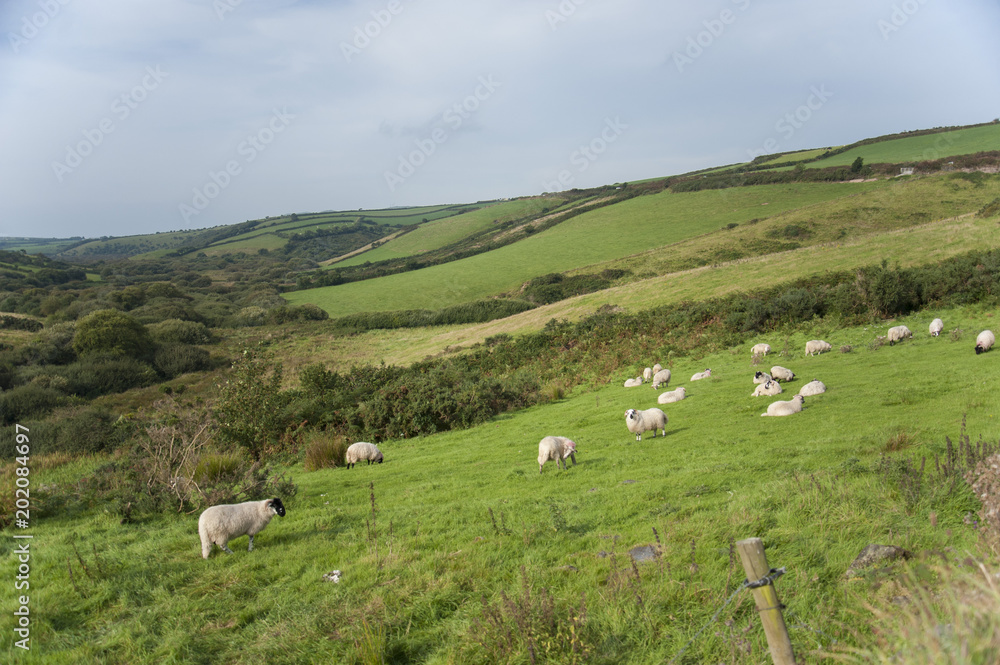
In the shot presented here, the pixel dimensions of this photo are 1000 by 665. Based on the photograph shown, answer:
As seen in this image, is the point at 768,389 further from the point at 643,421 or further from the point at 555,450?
the point at 555,450

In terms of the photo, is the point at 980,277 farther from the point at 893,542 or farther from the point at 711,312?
the point at 893,542

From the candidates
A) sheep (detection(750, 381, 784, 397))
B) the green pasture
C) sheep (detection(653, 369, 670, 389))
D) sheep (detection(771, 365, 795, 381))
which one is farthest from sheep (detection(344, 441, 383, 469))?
sheep (detection(771, 365, 795, 381))

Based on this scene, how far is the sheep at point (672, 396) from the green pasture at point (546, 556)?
5042 mm

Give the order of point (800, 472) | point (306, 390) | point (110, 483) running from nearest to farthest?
point (800, 472) → point (110, 483) → point (306, 390)

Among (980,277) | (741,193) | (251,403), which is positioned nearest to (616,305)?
(980,277)

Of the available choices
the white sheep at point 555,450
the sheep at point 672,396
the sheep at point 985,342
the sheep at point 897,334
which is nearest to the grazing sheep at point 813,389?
the sheep at point 672,396

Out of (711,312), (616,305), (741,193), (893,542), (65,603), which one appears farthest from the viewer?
(741,193)

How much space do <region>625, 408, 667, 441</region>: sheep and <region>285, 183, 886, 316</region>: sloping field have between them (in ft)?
222

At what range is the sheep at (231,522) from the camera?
26.4 feet

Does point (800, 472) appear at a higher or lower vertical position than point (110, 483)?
lower

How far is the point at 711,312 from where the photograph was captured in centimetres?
3209

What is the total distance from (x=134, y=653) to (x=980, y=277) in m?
34.8

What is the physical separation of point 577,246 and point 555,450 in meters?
83.1

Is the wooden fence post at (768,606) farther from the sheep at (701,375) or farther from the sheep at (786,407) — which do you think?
the sheep at (701,375)
